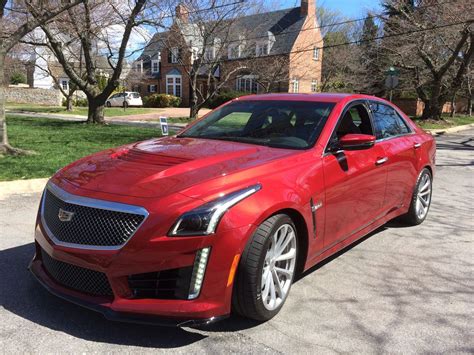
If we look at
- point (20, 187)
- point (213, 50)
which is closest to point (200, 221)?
point (20, 187)

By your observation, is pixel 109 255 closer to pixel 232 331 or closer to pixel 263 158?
pixel 232 331

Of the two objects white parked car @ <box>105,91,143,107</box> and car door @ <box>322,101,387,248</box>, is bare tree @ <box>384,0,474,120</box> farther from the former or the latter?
white parked car @ <box>105,91,143,107</box>

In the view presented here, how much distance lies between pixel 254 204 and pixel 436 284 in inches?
86.0

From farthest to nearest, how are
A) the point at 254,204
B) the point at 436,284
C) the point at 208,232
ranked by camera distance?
1. the point at 436,284
2. the point at 254,204
3. the point at 208,232

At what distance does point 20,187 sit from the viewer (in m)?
7.34

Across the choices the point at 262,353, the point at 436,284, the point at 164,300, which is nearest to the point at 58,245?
the point at 164,300

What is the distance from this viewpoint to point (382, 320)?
3502mm

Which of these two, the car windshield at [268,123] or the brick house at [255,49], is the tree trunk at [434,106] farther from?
the car windshield at [268,123]

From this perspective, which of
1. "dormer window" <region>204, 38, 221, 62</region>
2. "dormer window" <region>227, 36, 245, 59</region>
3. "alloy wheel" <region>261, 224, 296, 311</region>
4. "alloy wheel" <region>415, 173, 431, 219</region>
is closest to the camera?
"alloy wheel" <region>261, 224, 296, 311</region>

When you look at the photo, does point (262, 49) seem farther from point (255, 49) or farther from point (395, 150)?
point (395, 150)

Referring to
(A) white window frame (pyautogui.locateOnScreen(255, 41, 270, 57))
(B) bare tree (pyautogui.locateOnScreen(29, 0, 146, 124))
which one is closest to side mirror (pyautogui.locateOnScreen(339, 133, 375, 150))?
(B) bare tree (pyautogui.locateOnScreen(29, 0, 146, 124))

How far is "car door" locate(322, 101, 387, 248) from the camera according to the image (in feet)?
12.9

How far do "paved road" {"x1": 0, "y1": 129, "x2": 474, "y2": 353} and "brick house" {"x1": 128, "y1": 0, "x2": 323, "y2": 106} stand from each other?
55.5ft

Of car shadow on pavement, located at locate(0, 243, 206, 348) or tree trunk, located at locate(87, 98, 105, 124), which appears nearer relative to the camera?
car shadow on pavement, located at locate(0, 243, 206, 348)
